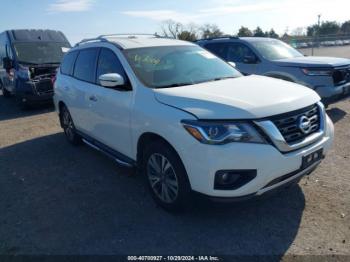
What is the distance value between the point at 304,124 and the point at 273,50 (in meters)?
5.60

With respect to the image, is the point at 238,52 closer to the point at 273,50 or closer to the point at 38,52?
the point at 273,50

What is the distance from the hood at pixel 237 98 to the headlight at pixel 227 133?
8cm

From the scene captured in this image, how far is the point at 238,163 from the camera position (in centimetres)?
302

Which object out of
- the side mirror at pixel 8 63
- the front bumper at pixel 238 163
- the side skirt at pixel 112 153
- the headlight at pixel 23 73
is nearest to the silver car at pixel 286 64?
the side skirt at pixel 112 153

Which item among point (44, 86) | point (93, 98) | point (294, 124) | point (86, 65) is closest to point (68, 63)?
point (86, 65)

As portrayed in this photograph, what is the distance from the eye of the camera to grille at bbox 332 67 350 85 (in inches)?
289

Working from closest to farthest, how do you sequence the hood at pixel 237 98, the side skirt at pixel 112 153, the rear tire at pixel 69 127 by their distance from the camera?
the hood at pixel 237 98 → the side skirt at pixel 112 153 → the rear tire at pixel 69 127

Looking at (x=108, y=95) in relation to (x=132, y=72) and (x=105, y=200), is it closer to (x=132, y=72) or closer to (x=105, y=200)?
(x=132, y=72)

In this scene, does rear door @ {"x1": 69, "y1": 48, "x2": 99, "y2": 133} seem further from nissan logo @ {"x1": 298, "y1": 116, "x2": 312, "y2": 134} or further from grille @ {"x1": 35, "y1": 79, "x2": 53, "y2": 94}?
grille @ {"x1": 35, "y1": 79, "x2": 53, "y2": 94}

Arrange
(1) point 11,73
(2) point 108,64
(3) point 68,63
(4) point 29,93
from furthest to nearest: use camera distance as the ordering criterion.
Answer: (1) point 11,73 → (4) point 29,93 → (3) point 68,63 → (2) point 108,64

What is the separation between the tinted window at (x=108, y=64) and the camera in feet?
14.4

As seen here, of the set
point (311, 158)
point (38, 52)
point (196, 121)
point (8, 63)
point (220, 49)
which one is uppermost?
point (38, 52)

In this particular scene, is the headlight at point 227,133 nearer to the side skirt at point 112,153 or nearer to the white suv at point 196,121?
the white suv at point 196,121

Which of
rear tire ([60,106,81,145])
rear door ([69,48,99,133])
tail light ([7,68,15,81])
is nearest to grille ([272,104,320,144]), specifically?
rear door ([69,48,99,133])
